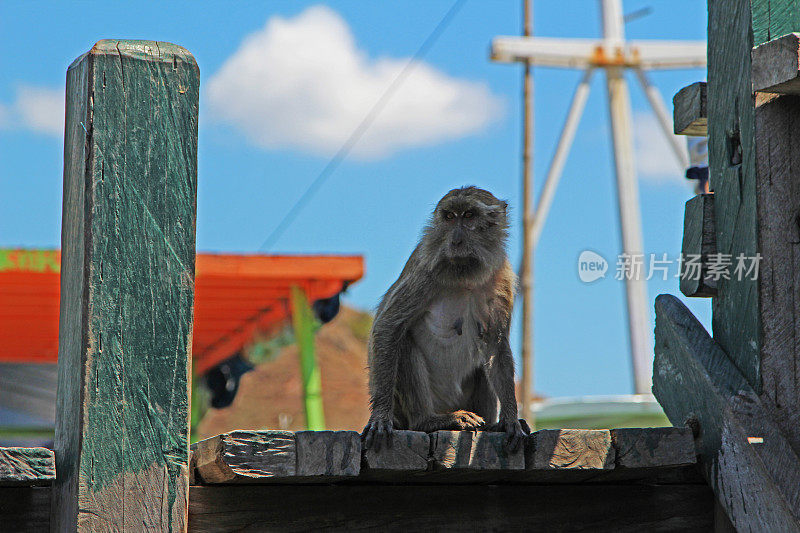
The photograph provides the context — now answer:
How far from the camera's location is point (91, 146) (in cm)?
237

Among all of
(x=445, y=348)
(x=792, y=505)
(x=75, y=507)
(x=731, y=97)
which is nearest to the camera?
(x=75, y=507)

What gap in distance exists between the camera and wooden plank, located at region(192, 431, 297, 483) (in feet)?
8.07

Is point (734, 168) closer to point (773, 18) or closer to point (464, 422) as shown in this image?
point (773, 18)

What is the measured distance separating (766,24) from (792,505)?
1.24 m

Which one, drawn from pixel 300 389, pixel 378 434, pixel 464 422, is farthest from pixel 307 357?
pixel 300 389

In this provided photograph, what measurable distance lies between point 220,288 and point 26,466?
493cm

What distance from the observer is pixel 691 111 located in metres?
3.23

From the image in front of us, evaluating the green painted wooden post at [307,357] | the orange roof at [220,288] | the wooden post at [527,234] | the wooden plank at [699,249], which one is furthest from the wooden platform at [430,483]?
the wooden post at [527,234]

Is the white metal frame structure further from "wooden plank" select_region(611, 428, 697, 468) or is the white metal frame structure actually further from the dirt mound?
"wooden plank" select_region(611, 428, 697, 468)

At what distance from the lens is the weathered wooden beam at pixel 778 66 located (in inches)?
98.8

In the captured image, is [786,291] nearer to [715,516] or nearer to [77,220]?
[715,516]

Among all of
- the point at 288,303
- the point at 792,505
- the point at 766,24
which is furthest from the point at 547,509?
the point at 288,303

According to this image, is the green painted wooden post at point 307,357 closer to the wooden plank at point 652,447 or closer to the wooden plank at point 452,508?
the wooden plank at point 452,508

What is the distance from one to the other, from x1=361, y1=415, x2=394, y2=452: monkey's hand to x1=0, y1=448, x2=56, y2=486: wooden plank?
0.77m
